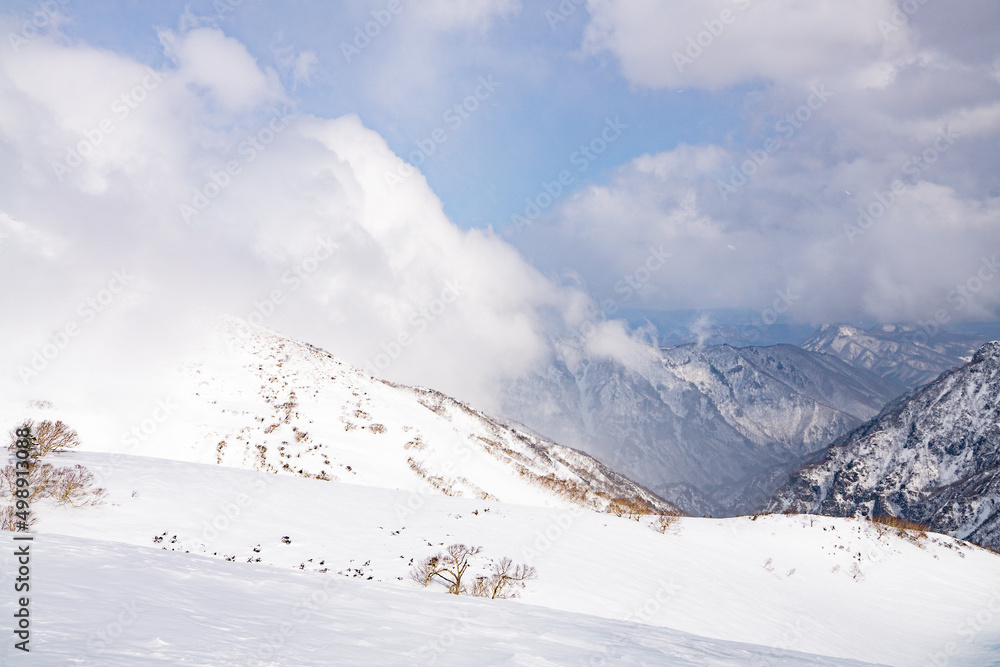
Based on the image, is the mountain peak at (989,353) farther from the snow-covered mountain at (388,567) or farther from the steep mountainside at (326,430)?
the steep mountainside at (326,430)

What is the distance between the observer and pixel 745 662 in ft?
26.8

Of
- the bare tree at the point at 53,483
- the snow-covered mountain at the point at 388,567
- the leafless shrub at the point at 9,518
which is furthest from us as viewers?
the bare tree at the point at 53,483

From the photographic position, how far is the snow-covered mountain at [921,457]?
13988 cm

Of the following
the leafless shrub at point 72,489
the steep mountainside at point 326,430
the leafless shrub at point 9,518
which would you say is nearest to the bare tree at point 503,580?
the leafless shrub at point 9,518

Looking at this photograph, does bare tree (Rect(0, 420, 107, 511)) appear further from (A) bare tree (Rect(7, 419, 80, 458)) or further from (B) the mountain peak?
(B) the mountain peak

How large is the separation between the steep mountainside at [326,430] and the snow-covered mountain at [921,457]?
4888 inches

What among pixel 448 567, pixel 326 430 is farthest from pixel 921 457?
pixel 448 567

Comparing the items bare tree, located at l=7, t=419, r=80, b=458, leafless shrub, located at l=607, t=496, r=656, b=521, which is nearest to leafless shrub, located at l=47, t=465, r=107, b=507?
bare tree, located at l=7, t=419, r=80, b=458

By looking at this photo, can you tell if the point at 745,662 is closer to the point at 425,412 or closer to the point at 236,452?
the point at 236,452

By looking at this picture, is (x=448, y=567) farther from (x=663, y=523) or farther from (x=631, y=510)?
(x=631, y=510)

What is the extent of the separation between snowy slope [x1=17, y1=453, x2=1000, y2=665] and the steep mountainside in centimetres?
1374

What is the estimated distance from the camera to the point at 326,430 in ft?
130

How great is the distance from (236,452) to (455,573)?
82.8 feet

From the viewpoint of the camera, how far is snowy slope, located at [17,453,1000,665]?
6.93 metres
